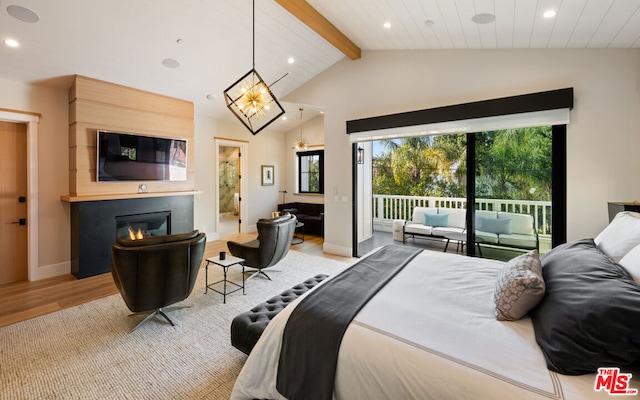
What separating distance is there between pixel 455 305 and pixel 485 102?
331 centimetres

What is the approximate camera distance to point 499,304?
162cm

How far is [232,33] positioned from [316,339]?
14.2 feet

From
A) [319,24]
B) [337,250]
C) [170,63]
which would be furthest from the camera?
[337,250]

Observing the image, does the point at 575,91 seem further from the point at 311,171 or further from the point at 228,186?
the point at 228,186

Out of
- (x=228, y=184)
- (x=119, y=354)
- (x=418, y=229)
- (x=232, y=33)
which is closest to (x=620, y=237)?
(x=119, y=354)

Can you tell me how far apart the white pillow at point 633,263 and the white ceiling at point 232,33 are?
7.27ft

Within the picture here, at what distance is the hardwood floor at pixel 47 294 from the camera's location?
10.6 ft

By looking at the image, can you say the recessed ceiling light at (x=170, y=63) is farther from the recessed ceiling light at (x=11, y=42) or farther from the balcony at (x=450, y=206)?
the balcony at (x=450, y=206)

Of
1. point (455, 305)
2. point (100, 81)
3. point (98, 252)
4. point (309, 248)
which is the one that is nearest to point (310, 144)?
point (309, 248)

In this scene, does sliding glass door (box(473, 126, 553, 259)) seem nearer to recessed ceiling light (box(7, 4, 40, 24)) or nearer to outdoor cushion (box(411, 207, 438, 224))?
outdoor cushion (box(411, 207, 438, 224))

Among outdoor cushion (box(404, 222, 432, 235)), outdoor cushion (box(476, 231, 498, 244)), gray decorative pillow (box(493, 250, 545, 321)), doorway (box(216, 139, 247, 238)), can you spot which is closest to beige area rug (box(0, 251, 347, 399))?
gray decorative pillow (box(493, 250, 545, 321))

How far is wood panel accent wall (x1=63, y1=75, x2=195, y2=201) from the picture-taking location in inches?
167

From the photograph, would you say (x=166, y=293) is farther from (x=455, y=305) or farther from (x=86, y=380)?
(x=455, y=305)

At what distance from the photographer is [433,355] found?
129 centimetres
